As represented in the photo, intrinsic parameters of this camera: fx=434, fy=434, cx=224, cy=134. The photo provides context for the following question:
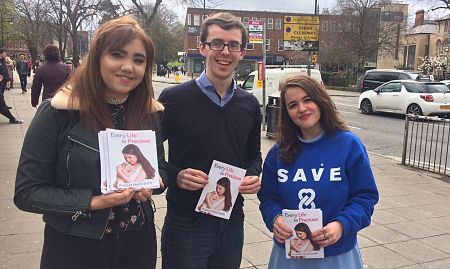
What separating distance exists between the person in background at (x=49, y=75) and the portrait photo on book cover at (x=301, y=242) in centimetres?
721

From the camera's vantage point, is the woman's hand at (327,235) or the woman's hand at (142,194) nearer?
the woman's hand at (142,194)

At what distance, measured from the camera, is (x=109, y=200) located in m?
1.79

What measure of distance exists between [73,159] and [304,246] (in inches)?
46.8

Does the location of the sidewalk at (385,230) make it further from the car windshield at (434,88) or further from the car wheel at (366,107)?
the car wheel at (366,107)

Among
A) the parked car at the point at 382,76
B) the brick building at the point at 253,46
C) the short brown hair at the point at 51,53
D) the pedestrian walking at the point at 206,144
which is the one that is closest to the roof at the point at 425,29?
the brick building at the point at 253,46

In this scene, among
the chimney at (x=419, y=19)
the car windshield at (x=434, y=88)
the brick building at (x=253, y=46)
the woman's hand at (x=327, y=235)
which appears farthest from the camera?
the chimney at (x=419, y=19)

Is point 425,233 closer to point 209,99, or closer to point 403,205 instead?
point 403,205

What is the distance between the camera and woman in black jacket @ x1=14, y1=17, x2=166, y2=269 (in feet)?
5.86

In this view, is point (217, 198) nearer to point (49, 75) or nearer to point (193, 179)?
point (193, 179)

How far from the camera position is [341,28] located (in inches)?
2062

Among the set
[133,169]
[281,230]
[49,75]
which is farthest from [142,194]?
[49,75]

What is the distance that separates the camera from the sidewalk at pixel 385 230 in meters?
4.06

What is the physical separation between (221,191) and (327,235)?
59 cm

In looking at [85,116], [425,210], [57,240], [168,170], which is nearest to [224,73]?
[168,170]
